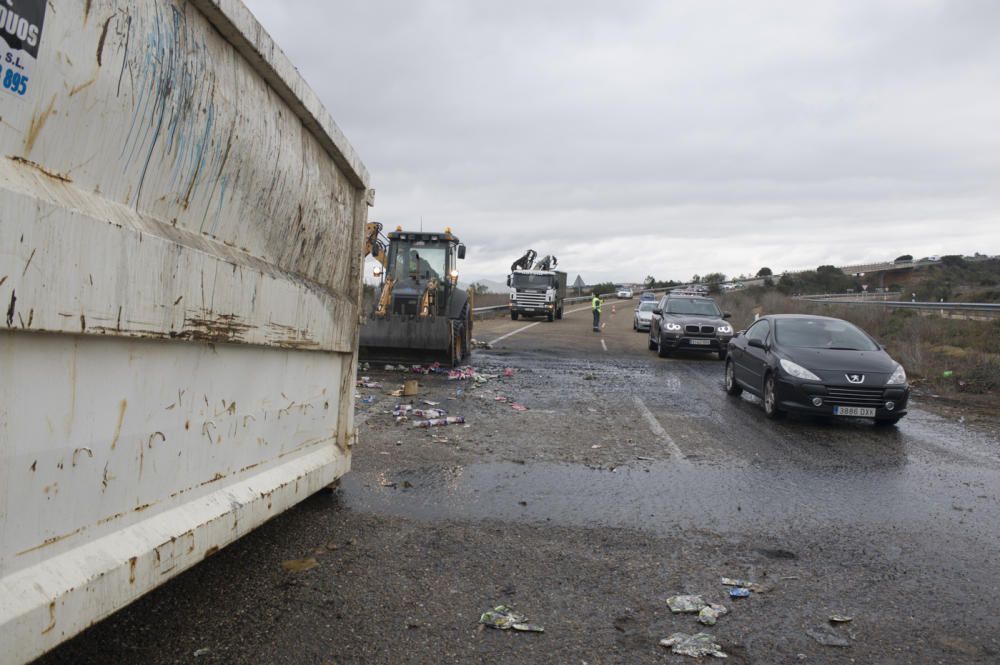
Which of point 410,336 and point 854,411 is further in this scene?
point 410,336

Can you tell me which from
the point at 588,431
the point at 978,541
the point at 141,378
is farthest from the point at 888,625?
the point at 588,431

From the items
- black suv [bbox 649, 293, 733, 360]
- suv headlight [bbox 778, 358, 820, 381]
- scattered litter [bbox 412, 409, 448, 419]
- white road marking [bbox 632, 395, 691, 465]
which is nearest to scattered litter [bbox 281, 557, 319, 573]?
white road marking [bbox 632, 395, 691, 465]

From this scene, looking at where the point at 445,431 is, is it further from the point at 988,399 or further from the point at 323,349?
the point at 988,399

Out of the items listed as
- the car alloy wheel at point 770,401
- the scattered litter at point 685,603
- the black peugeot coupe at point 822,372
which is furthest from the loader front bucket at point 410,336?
the scattered litter at point 685,603

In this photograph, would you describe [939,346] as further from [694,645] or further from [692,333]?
[694,645]

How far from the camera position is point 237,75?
123 inches

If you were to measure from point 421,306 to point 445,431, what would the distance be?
743 cm

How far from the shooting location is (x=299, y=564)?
3949mm

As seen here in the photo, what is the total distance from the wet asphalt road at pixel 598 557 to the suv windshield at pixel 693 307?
1240 cm

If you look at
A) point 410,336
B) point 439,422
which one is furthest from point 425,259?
point 439,422

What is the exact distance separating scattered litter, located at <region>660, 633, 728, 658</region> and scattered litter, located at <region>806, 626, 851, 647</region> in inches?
19.3

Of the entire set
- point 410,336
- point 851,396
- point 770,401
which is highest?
point 410,336

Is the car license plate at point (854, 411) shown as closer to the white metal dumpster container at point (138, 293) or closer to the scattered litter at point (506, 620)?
the scattered litter at point (506, 620)

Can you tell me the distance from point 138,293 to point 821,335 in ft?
33.9
